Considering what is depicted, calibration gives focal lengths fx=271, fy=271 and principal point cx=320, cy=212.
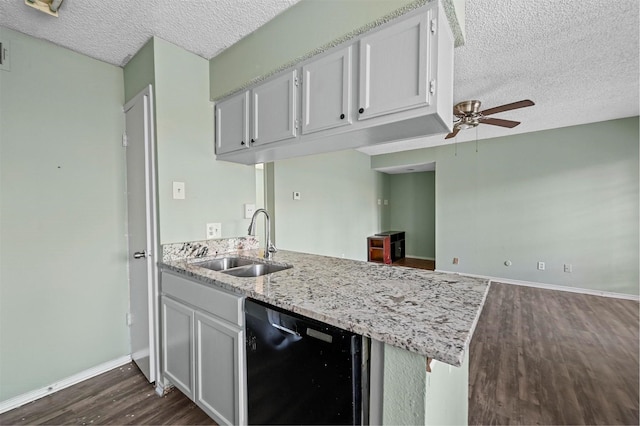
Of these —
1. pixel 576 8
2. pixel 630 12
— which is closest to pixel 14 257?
pixel 576 8

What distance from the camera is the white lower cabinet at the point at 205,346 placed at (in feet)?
4.24

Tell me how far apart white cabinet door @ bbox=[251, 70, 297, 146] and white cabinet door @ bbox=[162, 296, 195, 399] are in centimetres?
115

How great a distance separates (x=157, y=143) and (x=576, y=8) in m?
2.78

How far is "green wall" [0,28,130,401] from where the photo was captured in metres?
1.69

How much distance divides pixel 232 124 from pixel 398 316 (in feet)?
5.62

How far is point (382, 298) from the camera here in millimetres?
1077

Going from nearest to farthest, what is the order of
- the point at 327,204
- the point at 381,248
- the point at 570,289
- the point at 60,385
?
1. the point at 60,385
2. the point at 570,289
3. the point at 327,204
4. the point at 381,248

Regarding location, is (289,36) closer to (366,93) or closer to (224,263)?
(366,93)

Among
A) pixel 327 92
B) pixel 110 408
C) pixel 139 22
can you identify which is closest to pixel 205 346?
pixel 110 408

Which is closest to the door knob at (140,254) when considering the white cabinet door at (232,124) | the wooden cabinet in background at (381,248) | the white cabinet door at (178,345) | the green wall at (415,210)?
the white cabinet door at (178,345)

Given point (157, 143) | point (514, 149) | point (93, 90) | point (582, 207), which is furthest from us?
point (514, 149)

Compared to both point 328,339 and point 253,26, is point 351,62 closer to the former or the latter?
point 253,26

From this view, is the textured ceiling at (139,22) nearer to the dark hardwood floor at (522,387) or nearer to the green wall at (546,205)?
the dark hardwood floor at (522,387)

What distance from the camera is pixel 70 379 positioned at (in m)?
1.88
